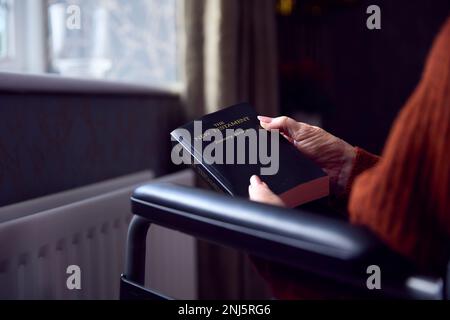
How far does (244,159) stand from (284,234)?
236 mm

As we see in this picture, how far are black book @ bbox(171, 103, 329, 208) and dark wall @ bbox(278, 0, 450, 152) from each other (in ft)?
5.66

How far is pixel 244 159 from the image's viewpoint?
71 centimetres

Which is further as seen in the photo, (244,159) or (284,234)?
(244,159)

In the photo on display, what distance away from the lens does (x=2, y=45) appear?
1.20m

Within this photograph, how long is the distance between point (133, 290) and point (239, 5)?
3.79 feet

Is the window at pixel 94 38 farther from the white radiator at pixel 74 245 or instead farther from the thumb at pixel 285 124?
the thumb at pixel 285 124

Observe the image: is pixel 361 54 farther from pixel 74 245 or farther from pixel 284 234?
pixel 284 234

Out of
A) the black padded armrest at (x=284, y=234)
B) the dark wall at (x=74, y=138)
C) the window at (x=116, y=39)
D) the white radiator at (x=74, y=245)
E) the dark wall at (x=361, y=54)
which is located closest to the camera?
the black padded armrest at (x=284, y=234)

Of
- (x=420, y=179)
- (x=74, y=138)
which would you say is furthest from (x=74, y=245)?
(x=420, y=179)

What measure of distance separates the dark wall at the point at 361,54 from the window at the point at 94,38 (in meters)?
1.00

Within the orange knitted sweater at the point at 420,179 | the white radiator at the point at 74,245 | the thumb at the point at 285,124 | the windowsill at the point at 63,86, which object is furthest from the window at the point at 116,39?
the orange knitted sweater at the point at 420,179

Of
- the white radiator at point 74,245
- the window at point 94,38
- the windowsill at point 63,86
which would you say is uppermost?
the window at point 94,38

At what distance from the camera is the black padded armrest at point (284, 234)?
450mm
